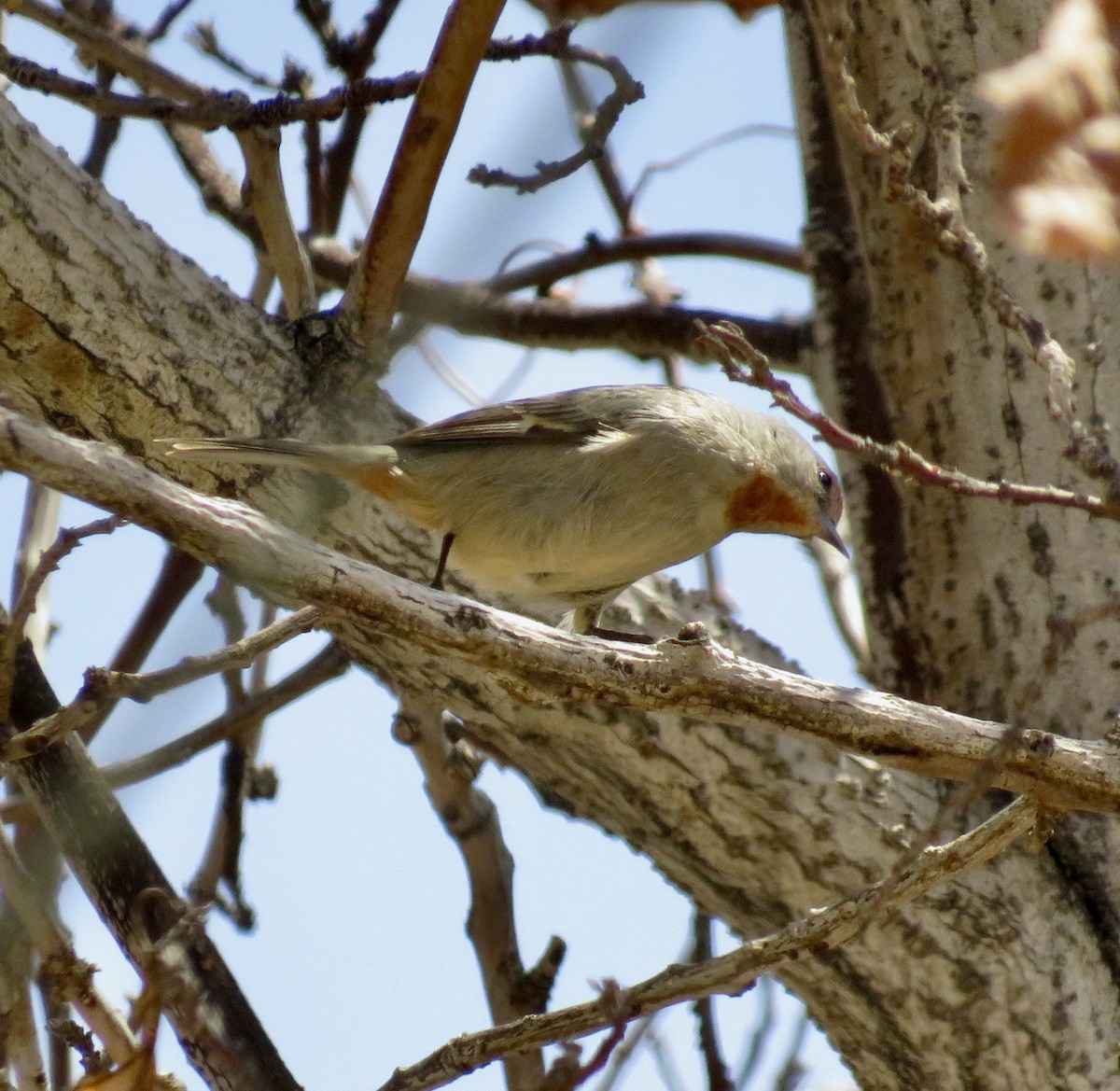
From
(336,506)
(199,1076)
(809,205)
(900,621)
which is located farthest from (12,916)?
(809,205)

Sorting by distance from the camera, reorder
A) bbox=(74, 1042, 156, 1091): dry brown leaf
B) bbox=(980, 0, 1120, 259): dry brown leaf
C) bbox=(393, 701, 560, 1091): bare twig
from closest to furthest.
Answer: bbox=(980, 0, 1120, 259): dry brown leaf
bbox=(74, 1042, 156, 1091): dry brown leaf
bbox=(393, 701, 560, 1091): bare twig

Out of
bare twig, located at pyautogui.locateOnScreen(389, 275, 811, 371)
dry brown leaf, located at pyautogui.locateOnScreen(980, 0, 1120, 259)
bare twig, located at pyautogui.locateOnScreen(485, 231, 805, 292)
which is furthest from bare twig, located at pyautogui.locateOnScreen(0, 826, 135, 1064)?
bare twig, located at pyautogui.locateOnScreen(485, 231, 805, 292)

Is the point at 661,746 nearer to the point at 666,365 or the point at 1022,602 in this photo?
the point at 1022,602

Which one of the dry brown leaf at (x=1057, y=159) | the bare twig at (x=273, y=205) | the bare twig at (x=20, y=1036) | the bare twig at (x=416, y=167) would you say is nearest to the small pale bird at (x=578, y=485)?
the bare twig at (x=416, y=167)

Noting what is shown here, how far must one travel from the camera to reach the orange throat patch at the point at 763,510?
13.4 ft

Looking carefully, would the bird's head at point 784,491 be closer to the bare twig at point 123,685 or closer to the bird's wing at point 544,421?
the bird's wing at point 544,421

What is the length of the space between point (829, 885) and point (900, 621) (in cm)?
108

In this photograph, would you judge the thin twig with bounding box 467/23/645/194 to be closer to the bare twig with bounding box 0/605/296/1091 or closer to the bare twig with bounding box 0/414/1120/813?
the bare twig with bounding box 0/414/1120/813

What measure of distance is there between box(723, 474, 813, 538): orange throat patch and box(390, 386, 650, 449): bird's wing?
45 cm

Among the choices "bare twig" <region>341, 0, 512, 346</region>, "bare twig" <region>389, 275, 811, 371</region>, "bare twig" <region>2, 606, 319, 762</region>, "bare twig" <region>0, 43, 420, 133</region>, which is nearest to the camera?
"bare twig" <region>2, 606, 319, 762</region>

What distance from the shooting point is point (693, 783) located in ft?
10.8

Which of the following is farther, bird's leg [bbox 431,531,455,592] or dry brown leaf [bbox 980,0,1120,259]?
bird's leg [bbox 431,531,455,592]

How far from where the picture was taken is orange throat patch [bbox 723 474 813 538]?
13.4 feet

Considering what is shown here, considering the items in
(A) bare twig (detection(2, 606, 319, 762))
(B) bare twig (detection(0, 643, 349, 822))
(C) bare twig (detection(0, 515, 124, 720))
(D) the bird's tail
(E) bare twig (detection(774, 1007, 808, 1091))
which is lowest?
(E) bare twig (detection(774, 1007, 808, 1091))
